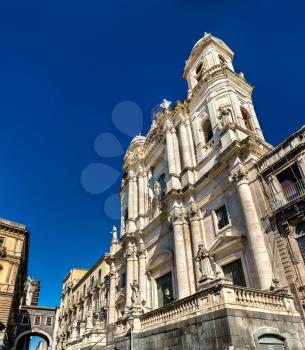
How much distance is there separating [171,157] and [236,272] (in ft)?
36.9

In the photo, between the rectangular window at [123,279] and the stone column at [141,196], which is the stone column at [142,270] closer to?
the stone column at [141,196]

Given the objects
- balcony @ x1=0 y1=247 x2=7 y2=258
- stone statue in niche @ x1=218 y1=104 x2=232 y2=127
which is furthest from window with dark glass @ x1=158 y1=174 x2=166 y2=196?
balcony @ x1=0 y1=247 x2=7 y2=258

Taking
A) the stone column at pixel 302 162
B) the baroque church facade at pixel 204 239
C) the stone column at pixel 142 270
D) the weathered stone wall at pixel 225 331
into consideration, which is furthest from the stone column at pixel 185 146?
the weathered stone wall at pixel 225 331

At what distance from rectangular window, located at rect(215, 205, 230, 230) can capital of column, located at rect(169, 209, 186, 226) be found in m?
2.92

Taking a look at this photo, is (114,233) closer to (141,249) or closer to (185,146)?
(141,249)

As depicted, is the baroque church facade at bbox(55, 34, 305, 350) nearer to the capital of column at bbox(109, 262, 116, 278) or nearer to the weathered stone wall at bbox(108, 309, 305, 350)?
the weathered stone wall at bbox(108, 309, 305, 350)

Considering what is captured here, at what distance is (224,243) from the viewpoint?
1650 cm

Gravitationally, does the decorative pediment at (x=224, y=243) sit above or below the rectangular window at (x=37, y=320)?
below

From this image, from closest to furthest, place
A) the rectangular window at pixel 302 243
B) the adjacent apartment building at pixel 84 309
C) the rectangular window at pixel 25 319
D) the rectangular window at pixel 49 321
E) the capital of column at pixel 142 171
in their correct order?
the rectangular window at pixel 302 243 → the adjacent apartment building at pixel 84 309 → the capital of column at pixel 142 171 → the rectangular window at pixel 25 319 → the rectangular window at pixel 49 321

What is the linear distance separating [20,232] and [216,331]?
2905 cm

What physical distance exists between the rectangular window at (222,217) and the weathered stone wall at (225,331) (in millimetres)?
6762

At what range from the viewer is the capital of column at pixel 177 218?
66.7 feet

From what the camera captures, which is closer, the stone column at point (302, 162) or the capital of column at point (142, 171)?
the stone column at point (302, 162)

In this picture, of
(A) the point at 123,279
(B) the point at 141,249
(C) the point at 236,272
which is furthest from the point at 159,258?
(C) the point at 236,272
